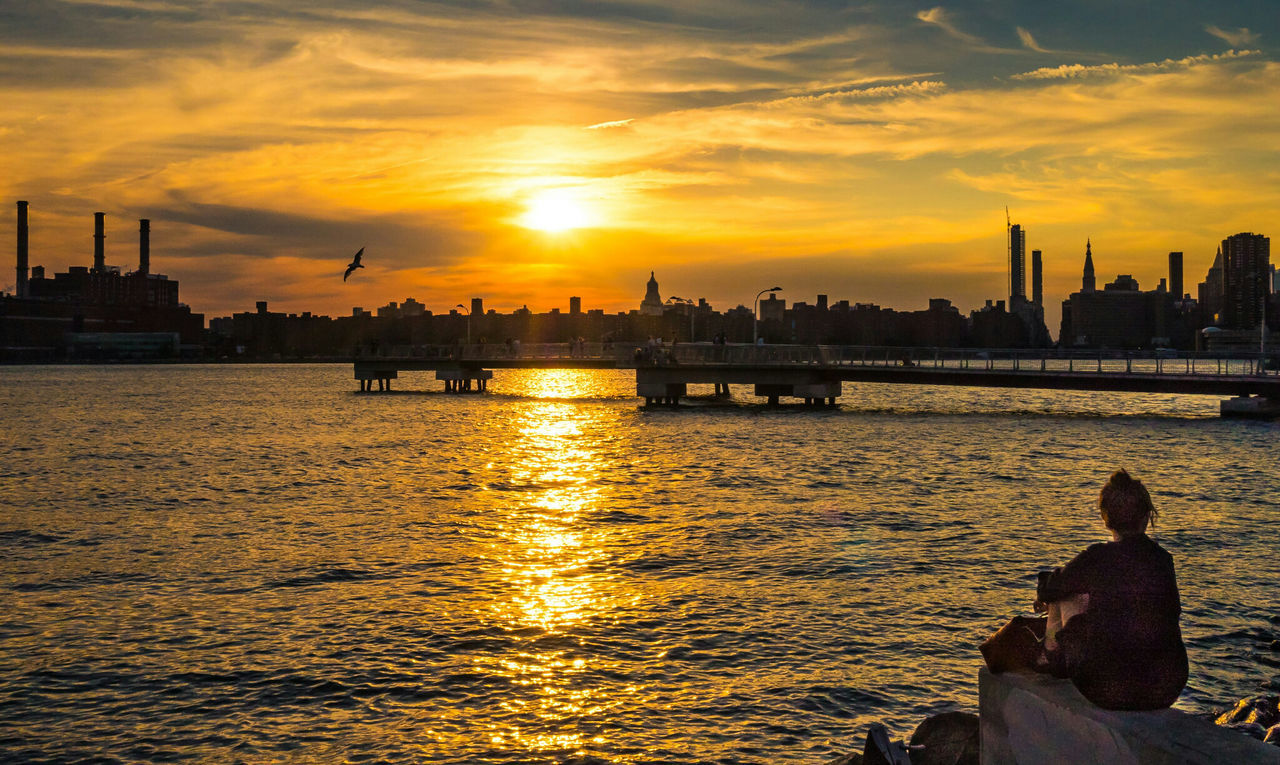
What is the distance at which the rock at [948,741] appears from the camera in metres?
9.10

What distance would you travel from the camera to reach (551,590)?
20047mm

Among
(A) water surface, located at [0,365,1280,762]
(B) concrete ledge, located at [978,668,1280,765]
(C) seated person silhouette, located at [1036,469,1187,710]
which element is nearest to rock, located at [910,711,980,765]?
(B) concrete ledge, located at [978,668,1280,765]

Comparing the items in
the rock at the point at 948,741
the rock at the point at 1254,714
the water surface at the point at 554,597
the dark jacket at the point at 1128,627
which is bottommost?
the water surface at the point at 554,597

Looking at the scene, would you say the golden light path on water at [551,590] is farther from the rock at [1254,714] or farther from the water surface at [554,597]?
the rock at [1254,714]

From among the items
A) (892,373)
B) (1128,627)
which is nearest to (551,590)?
(1128,627)

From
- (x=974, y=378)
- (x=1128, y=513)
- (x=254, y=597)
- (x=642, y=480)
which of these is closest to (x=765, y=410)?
(x=974, y=378)

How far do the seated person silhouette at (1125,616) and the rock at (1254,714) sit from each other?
17.6 ft

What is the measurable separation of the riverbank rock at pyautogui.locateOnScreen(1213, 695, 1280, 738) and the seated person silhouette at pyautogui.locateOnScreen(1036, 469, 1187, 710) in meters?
5.35

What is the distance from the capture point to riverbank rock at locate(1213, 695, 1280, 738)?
428 inches

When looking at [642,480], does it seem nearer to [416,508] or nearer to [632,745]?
[416,508]

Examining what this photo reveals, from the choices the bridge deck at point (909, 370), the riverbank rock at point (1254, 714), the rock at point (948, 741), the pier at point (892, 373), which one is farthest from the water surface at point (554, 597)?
the pier at point (892, 373)

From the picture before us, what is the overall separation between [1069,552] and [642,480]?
61.5 ft

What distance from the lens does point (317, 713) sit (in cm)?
1302

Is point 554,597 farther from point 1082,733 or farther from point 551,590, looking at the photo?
point 1082,733
